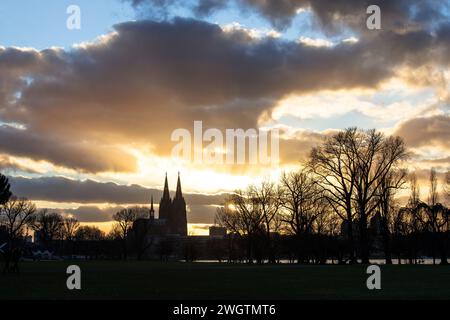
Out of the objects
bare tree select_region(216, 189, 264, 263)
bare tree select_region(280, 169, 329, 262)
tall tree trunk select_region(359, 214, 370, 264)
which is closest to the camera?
tall tree trunk select_region(359, 214, 370, 264)

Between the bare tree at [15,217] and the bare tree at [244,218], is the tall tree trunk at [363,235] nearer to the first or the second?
the bare tree at [244,218]

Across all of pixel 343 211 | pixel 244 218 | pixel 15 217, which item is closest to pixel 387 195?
pixel 343 211

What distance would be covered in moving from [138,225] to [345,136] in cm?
11565

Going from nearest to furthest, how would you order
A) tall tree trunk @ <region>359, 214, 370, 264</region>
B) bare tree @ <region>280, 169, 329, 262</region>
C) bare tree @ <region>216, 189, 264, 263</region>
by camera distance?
1. tall tree trunk @ <region>359, 214, 370, 264</region>
2. bare tree @ <region>280, 169, 329, 262</region>
3. bare tree @ <region>216, 189, 264, 263</region>

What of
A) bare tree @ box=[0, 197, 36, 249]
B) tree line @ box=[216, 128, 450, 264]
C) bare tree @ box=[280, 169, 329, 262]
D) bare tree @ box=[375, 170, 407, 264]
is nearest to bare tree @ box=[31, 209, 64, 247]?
bare tree @ box=[0, 197, 36, 249]

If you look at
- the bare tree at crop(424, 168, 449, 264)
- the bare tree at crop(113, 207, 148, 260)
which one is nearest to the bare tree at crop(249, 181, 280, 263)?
the bare tree at crop(424, 168, 449, 264)

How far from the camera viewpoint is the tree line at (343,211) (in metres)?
74.5

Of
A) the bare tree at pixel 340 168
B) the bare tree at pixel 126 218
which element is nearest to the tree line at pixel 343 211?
the bare tree at pixel 340 168

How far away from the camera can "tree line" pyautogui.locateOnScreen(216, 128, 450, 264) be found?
74.5 m

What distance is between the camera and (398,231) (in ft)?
316

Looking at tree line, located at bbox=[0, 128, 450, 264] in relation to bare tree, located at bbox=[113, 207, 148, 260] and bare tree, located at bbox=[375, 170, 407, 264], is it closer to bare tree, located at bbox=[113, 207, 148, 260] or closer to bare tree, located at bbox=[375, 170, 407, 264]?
bare tree, located at bbox=[375, 170, 407, 264]

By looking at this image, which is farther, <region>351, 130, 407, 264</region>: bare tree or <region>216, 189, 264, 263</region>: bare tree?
<region>216, 189, 264, 263</region>: bare tree
